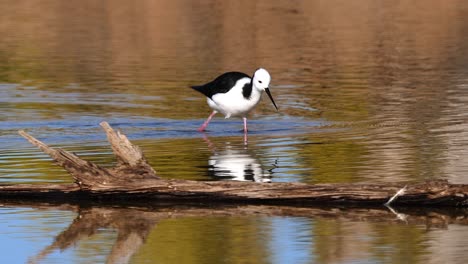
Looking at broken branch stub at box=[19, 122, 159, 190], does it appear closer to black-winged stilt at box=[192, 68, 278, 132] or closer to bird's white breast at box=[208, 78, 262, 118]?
black-winged stilt at box=[192, 68, 278, 132]

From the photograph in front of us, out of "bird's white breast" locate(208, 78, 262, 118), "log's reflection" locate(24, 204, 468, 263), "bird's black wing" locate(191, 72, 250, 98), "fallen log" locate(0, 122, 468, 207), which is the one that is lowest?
"log's reflection" locate(24, 204, 468, 263)

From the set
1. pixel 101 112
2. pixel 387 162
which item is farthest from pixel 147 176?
pixel 101 112

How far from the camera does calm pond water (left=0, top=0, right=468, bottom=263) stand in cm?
1104

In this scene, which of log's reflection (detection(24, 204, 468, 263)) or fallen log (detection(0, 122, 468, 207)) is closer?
log's reflection (detection(24, 204, 468, 263))

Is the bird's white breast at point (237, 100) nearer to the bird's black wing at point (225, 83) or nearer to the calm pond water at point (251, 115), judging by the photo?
the bird's black wing at point (225, 83)

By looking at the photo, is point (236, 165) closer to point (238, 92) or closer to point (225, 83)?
point (238, 92)

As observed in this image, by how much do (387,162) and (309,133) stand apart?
3.02 meters

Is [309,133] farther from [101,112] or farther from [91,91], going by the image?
[91,91]

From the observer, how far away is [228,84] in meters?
18.4

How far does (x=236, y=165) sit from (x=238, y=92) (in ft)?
10.1

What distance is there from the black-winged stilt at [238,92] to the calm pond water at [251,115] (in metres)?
0.36

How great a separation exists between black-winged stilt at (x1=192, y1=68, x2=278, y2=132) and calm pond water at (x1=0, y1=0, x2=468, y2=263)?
36 cm

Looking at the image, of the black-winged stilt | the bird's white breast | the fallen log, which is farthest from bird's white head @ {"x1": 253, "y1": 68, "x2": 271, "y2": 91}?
the fallen log

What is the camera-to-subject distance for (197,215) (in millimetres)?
12062
